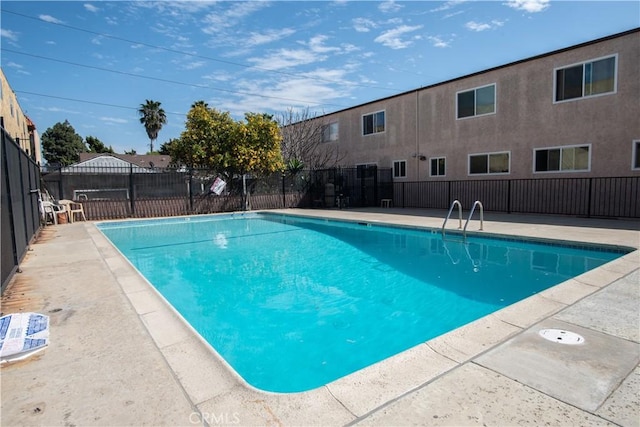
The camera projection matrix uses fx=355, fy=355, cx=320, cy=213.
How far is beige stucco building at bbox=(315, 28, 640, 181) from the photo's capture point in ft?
35.1

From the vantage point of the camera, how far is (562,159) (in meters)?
12.1

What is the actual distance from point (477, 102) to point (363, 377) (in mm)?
14604

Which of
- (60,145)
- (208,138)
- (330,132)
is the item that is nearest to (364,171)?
(330,132)

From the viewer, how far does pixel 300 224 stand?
14180 millimetres

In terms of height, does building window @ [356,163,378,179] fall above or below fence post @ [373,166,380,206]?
above

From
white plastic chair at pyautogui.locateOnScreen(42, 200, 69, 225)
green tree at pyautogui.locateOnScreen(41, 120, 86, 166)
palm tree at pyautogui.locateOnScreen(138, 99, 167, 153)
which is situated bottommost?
white plastic chair at pyautogui.locateOnScreen(42, 200, 69, 225)

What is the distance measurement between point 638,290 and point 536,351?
255cm

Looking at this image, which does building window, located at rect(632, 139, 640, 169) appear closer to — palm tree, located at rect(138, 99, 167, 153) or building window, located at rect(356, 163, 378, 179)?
building window, located at rect(356, 163, 378, 179)

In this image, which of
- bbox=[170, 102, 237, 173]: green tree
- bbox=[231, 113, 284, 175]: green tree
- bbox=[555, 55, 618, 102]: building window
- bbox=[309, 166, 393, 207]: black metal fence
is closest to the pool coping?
bbox=[555, 55, 618, 102]: building window

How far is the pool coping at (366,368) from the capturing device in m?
2.15

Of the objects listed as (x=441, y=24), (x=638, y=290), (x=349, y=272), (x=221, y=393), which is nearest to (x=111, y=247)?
(x=349, y=272)

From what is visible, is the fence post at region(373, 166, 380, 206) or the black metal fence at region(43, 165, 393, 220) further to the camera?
the fence post at region(373, 166, 380, 206)

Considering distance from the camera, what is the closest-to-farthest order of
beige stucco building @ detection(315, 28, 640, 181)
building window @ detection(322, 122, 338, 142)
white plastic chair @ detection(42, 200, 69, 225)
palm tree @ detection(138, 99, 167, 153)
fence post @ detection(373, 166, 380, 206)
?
beige stucco building @ detection(315, 28, 640, 181), white plastic chair @ detection(42, 200, 69, 225), fence post @ detection(373, 166, 380, 206), building window @ detection(322, 122, 338, 142), palm tree @ detection(138, 99, 167, 153)

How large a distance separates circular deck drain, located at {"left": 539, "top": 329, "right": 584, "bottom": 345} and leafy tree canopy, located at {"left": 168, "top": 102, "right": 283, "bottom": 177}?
49.8 ft
